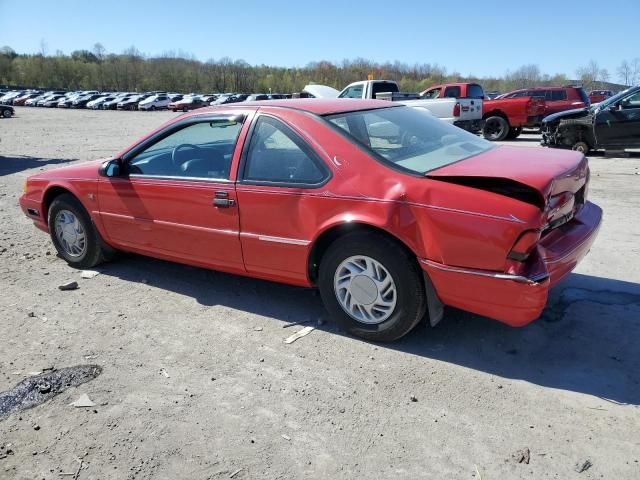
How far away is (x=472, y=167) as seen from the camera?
11.0 ft

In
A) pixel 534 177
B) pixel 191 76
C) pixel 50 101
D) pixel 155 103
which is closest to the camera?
pixel 534 177

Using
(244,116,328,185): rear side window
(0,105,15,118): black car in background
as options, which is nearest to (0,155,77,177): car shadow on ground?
(244,116,328,185): rear side window

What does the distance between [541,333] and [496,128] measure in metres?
14.9

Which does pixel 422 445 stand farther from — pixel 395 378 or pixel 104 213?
pixel 104 213

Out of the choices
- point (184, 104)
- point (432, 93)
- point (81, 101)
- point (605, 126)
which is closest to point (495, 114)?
point (432, 93)

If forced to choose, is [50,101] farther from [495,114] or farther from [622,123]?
[622,123]

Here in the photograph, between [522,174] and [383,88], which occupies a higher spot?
[383,88]

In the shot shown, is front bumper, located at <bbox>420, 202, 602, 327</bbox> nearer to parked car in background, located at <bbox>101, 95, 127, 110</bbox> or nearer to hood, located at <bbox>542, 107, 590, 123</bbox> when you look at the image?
hood, located at <bbox>542, 107, 590, 123</bbox>

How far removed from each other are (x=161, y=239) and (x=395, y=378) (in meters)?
2.35

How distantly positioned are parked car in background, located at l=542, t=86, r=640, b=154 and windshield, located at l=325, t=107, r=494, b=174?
31.3 ft

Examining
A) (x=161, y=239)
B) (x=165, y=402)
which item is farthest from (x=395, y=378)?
(x=161, y=239)

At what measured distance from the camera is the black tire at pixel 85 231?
504 cm

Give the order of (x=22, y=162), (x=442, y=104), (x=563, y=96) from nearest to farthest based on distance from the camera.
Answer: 1. (x=22, y=162)
2. (x=442, y=104)
3. (x=563, y=96)

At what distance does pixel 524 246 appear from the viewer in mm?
2908
